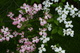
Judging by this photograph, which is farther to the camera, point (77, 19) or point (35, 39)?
point (77, 19)

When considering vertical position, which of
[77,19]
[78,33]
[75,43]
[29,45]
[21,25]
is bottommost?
[29,45]

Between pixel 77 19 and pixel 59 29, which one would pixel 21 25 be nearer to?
pixel 59 29

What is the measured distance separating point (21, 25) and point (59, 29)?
49 cm

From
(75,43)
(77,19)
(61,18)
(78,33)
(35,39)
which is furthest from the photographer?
(77,19)

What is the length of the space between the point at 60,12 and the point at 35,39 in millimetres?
509

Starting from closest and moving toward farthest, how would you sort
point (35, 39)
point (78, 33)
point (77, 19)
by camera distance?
1. point (35, 39)
2. point (78, 33)
3. point (77, 19)

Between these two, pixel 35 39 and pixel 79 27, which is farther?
pixel 79 27

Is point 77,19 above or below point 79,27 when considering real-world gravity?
above

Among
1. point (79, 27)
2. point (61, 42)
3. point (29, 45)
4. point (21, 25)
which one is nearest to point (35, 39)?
point (29, 45)

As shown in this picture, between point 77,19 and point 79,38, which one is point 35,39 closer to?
point 79,38

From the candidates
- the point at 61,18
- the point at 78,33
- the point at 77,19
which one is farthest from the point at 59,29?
the point at 77,19

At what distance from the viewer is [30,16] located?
89.7 inches

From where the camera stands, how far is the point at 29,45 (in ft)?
7.80

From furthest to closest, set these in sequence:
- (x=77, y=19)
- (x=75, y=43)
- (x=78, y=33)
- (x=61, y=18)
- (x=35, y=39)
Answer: (x=77, y=19) < (x=78, y=33) < (x=75, y=43) < (x=35, y=39) < (x=61, y=18)
